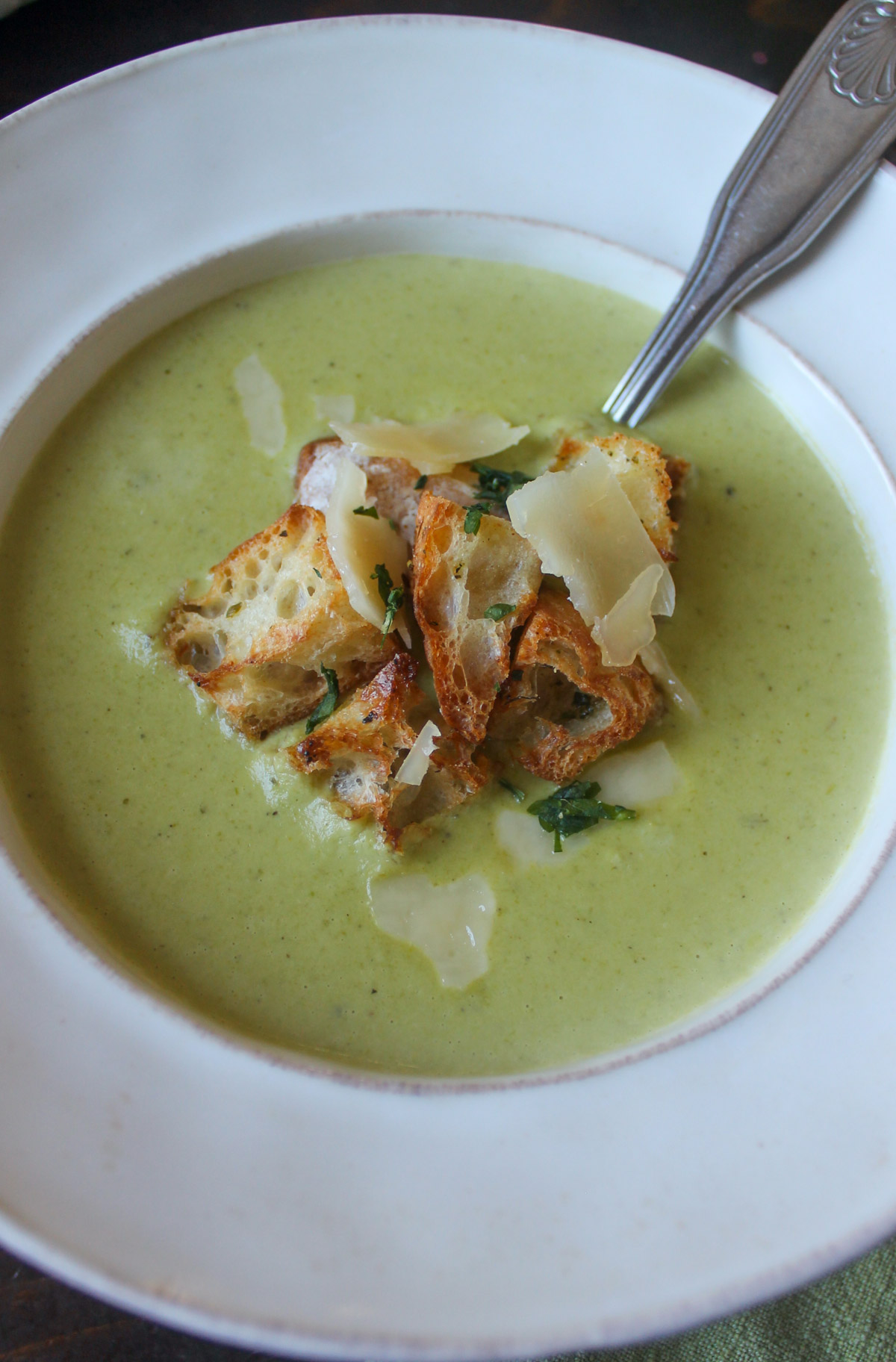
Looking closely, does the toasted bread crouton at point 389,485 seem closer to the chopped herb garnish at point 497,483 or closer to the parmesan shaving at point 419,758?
the chopped herb garnish at point 497,483

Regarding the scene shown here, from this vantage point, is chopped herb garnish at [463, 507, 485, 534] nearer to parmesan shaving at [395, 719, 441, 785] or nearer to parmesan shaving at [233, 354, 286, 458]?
parmesan shaving at [395, 719, 441, 785]

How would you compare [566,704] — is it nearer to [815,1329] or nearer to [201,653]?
[201,653]

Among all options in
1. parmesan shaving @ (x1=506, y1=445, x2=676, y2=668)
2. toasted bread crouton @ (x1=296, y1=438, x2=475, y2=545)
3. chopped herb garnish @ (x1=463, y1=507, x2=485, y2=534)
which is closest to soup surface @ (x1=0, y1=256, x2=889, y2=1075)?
toasted bread crouton @ (x1=296, y1=438, x2=475, y2=545)

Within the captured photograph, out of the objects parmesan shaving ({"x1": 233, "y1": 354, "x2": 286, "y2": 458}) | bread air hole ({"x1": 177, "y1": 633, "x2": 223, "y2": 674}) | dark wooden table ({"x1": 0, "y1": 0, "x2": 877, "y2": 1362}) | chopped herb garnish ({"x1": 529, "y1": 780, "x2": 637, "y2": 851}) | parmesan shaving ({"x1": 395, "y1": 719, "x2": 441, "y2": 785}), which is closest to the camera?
parmesan shaving ({"x1": 395, "y1": 719, "x2": 441, "y2": 785})

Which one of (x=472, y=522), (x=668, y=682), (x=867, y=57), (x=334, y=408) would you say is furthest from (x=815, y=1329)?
(x=867, y=57)

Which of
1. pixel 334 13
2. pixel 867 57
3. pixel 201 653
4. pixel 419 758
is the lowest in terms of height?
pixel 419 758
